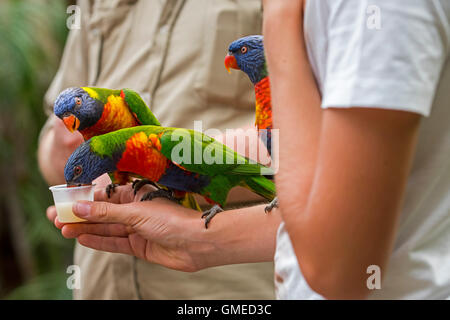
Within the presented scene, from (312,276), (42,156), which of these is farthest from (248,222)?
(42,156)

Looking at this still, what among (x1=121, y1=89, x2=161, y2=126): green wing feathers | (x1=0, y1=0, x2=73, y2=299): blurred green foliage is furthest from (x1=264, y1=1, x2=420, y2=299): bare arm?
(x1=0, y1=0, x2=73, y2=299): blurred green foliage

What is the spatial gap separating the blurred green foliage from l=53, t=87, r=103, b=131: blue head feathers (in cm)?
58

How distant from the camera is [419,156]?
0.37m

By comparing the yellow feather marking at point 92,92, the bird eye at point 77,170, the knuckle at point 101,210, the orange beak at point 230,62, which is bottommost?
the knuckle at point 101,210

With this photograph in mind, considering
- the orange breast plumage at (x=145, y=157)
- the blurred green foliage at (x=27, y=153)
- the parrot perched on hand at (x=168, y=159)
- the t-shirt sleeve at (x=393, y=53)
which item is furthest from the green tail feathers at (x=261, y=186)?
the blurred green foliage at (x=27, y=153)

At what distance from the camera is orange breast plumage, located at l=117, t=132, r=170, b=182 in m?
0.54

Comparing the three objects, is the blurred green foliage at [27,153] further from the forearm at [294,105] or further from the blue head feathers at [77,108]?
the forearm at [294,105]

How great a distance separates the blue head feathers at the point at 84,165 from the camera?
20.8 inches

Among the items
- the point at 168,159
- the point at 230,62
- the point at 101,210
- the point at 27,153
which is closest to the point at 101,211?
the point at 101,210

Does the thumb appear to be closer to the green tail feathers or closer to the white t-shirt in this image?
the green tail feathers

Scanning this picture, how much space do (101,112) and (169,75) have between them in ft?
0.77

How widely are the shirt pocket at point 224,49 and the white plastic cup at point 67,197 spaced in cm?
22

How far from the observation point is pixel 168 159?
1.76 feet

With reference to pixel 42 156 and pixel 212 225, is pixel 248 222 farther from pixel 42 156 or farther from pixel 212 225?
pixel 42 156
